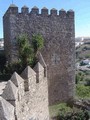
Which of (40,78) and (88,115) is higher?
(40,78)

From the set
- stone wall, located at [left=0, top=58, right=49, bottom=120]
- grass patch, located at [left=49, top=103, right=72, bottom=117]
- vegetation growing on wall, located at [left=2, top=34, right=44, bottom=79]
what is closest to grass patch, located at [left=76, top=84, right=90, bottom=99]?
grass patch, located at [left=49, top=103, right=72, bottom=117]

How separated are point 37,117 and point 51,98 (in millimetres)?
8083

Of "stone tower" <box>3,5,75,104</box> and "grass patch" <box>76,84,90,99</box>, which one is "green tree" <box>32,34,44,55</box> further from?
"grass patch" <box>76,84,90,99</box>

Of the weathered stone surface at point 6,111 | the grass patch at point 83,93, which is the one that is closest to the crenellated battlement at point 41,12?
the grass patch at point 83,93

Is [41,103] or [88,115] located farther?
[88,115]

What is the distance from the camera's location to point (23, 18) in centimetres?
2069

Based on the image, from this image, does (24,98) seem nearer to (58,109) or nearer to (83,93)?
(58,109)

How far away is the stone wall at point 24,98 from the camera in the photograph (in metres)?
9.49

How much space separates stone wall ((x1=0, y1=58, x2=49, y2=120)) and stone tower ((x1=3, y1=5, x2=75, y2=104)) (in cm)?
588

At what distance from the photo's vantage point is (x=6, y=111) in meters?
8.84

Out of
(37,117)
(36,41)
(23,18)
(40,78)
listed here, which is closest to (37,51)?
(36,41)

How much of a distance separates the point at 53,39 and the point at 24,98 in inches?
409

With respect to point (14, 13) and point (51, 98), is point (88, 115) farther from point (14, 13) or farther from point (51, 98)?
point (14, 13)

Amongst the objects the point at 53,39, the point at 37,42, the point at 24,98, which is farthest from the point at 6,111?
the point at 53,39
